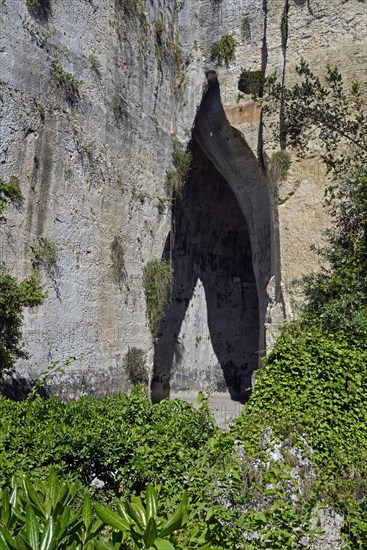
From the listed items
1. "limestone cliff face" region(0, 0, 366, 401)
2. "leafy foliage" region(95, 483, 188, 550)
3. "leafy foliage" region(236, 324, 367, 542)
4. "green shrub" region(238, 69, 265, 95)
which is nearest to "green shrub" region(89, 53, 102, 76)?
"limestone cliff face" region(0, 0, 366, 401)

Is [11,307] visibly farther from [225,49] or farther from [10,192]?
[225,49]

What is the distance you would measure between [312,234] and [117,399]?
6.67m

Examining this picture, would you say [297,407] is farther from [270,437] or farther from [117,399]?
[117,399]

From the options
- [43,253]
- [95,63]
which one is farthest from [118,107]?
[43,253]

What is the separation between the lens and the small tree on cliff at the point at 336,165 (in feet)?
28.6

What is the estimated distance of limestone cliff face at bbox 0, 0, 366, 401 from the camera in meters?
9.89

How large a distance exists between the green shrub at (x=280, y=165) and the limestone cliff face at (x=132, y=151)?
0.19m

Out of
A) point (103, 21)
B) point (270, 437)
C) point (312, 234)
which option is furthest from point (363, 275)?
point (103, 21)

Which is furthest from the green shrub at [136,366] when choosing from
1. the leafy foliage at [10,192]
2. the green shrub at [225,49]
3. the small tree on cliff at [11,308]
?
the green shrub at [225,49]

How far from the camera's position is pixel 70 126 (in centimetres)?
1078

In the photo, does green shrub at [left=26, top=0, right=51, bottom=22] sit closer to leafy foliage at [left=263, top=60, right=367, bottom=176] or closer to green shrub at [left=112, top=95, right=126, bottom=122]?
green shrub at [left=112, top=95, right=126, bottom=122]

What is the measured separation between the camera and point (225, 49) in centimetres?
1463

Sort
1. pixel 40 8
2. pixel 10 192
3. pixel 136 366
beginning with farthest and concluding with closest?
pixel 136 366 < pixel 40 8 < pixel 10 192

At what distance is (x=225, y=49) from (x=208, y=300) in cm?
792
